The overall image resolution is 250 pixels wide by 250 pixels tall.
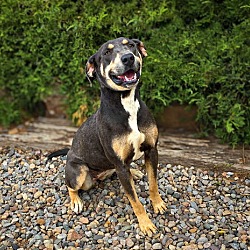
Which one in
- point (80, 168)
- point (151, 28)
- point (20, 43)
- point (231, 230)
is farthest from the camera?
point (20, 43)

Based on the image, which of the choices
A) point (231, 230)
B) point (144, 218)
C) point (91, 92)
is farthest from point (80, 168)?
point (91, 92)

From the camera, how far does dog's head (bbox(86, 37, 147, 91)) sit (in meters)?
3.52

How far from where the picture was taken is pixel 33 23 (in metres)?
6.23

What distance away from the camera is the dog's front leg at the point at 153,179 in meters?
4.15

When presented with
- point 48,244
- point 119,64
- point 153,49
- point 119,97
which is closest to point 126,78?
point 119,64

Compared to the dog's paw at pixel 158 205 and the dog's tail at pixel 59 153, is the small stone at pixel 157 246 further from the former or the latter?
the dog's tail at pixel 59 153

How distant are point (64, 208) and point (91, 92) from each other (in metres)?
2.24

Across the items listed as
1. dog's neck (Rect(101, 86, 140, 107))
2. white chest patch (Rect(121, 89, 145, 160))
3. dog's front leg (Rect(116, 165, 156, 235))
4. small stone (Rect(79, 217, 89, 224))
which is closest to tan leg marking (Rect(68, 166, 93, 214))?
small stone (Rect(79, 217, 89, 224))

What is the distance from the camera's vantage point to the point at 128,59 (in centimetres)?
348

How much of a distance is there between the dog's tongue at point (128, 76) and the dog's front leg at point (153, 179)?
829mm

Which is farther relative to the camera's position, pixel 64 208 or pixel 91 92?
pixel 91 92

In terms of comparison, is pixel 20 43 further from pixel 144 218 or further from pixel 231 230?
pixel 231 230

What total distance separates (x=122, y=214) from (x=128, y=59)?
1.70m

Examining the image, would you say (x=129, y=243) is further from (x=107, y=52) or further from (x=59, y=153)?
(x=107, y=52)
